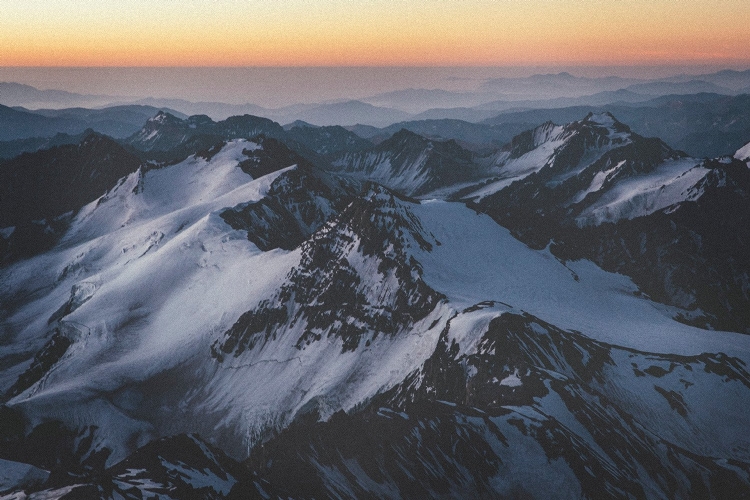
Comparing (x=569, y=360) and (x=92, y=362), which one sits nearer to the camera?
(x=569, y=360)

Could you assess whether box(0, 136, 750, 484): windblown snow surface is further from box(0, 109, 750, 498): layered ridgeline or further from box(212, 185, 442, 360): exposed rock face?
box(212, 185, 442, 360): exposed rock face

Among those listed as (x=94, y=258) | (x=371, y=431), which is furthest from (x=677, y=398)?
(x=94, y=258)

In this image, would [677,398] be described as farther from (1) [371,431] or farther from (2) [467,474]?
(1) [371,431]

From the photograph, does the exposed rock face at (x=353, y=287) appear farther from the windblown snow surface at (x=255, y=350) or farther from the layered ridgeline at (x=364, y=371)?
the windblown snow surface at (x=255, y=350)

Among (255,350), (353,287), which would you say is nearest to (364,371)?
(353,287)

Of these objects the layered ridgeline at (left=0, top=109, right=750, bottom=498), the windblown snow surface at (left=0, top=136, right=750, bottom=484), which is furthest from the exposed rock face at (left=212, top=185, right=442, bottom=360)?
the windblown snow surface at (left=0, top=136, right=750, bottom=484)

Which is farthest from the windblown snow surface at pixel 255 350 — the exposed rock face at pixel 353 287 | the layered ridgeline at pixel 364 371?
the exposed rock face at pixel 353 287
